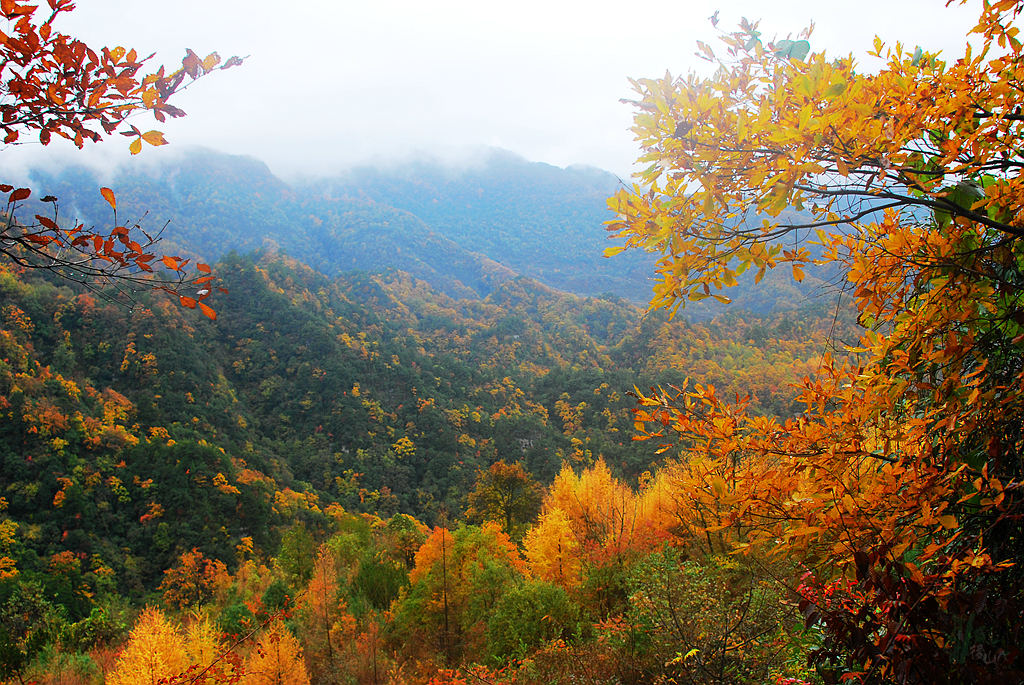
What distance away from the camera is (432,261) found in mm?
139375

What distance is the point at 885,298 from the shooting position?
1.83 m

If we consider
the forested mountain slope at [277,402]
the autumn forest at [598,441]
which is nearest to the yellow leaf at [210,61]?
the autumn forest at [598,441]

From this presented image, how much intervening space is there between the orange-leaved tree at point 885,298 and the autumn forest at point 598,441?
15 mm

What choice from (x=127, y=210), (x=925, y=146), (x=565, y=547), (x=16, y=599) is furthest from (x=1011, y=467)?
(x=127, y=210)

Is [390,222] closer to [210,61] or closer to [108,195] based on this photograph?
[210,61]

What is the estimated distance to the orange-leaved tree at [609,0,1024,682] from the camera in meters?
1.45

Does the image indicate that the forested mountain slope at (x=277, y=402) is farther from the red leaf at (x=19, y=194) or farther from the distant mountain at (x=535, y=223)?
the distant mountain at (x=535, y=223)

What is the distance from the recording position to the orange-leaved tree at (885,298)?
1.45 meters

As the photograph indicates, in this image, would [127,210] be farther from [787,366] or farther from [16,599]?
[787,366]

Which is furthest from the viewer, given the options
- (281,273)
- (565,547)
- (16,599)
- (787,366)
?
(281,273)

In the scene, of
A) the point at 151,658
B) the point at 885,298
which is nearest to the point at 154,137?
the point at 885,298

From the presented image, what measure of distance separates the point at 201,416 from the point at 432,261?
99309mm

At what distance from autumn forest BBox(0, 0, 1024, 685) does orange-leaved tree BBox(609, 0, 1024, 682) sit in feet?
0.05

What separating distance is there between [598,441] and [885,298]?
4233cm
